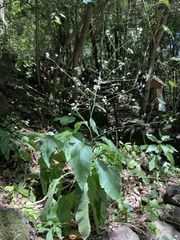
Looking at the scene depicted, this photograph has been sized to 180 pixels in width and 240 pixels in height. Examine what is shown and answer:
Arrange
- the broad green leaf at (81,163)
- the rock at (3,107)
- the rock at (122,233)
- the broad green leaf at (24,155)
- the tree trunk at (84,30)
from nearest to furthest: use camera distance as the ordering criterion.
→ 1. the broad green leaf at (81,163)
2. the rock at (122,233)
3. the broad green leaf at (24,155)
4. the rock at (3,107)
5. the tree trunk at (84,30)

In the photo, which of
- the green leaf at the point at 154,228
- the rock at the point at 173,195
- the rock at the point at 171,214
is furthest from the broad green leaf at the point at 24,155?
the rock at the point at 173,195

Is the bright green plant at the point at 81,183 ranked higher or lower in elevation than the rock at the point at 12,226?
higher

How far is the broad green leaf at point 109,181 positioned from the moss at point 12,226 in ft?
1.99

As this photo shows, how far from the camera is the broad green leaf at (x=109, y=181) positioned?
1.44 meters

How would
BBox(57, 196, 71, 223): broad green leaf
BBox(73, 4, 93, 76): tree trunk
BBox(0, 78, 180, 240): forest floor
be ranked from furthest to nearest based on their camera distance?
BBox(73, 4, 93, 76): tree trunk < BBox(0, 78, 180, 240): forest floor < BBox(57, 196, 71, 223): broad green leaf

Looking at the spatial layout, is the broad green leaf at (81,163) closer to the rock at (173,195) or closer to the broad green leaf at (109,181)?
the broad green leaf at (109,181)

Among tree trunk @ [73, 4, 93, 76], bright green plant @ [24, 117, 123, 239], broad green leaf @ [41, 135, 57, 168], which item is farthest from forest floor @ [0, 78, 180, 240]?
tree trunk @ [73, 4, 93, 76]

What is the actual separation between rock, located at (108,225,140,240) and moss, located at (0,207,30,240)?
0.75 m

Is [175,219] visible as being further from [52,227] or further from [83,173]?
[83,173]

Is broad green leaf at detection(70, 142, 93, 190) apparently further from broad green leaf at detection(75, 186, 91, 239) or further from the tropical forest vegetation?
broad green leaf at detection(75, 186, 91, 239)

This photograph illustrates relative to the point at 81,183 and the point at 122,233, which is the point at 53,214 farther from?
the point at 122,233

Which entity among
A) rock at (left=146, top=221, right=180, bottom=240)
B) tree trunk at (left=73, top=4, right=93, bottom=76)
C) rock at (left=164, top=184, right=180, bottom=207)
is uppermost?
tree trunk at (left=73, top=4, right=93, bottom=76)

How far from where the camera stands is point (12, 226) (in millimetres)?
1485

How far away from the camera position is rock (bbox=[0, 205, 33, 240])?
143 centimetres
